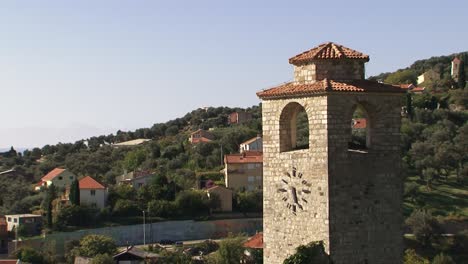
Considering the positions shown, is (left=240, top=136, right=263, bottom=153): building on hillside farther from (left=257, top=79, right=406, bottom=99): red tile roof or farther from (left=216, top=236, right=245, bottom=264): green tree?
(left=257, top=79, right=406, bottom=99): red tile roof

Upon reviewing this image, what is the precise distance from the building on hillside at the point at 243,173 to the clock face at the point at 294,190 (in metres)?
60.1

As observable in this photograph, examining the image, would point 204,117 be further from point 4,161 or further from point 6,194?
point 6,194

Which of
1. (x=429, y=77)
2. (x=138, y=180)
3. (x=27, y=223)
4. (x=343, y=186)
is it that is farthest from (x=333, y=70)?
(x=429, y=77)

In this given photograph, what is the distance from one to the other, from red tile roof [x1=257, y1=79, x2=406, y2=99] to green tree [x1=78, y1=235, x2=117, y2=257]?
3957 cm

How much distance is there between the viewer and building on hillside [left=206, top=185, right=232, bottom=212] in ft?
215

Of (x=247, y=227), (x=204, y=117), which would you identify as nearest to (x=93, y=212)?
(x=247, y=227)

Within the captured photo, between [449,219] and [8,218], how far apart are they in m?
34.7

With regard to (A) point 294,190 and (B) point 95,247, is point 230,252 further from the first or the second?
(A) point 294,190

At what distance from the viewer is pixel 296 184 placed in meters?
11.5

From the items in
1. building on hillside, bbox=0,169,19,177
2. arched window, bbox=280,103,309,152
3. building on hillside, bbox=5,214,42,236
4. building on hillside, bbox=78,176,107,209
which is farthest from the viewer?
building on hillside, bbox=0,169,19,177

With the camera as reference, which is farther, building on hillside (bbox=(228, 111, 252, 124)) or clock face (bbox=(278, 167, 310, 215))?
building on hillside (bbox=(228, 111, 252, 124))

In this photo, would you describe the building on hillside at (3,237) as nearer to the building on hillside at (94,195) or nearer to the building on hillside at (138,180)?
the building on hillside at (94,195)

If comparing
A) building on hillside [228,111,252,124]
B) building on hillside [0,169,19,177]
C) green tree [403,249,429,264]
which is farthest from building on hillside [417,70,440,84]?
green tree [403,249,429,264]

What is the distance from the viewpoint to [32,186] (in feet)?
257
